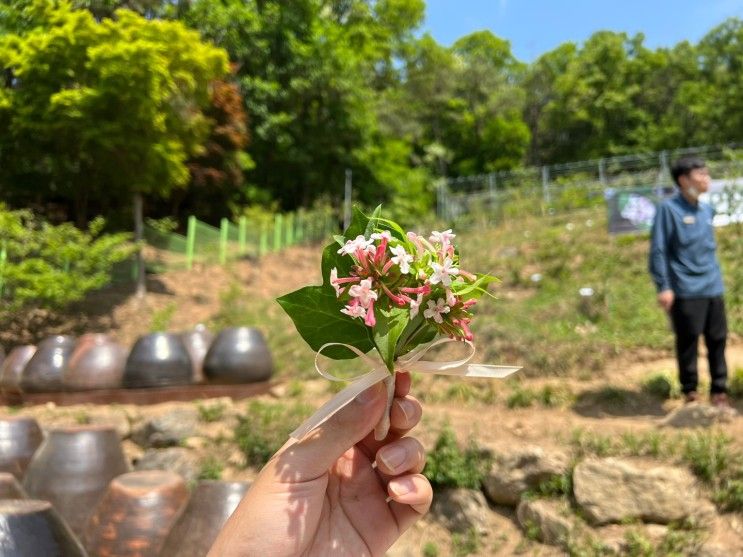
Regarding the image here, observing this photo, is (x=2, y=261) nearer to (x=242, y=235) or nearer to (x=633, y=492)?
(x=242, y=235)

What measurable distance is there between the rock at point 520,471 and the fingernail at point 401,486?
3.53m

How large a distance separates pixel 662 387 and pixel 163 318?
28.4ft

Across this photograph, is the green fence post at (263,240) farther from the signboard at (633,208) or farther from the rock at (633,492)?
the rock at (633,492)

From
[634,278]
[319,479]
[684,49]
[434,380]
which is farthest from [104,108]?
[684,49]

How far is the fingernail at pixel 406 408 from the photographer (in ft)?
4.30

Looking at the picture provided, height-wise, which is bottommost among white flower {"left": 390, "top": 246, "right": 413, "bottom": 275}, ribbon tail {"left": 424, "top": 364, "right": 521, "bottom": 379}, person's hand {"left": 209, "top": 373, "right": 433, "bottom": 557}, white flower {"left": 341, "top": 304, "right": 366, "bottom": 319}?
person's hand {"left": 209, "top": 373, "right": 433, "bottom": 557}

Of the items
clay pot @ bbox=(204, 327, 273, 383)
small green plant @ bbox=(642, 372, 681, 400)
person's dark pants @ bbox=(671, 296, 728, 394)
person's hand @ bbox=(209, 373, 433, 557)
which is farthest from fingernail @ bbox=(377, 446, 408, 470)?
clay pot @ bbox=(204, 327, 273, 383)

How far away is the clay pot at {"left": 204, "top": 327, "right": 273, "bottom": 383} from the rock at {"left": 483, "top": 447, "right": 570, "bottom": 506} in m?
3.40

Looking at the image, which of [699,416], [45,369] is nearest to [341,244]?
[699,416]

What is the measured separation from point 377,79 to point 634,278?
22.2 m

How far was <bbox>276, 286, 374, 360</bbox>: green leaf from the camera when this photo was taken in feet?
4.15

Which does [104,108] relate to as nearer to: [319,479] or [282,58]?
[282,58]

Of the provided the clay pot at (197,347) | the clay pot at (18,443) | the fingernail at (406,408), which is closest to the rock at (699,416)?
the fingernail at (406,408)

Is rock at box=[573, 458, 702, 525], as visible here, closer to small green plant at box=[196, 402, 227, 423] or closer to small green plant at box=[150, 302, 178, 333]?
small green plant at box=[196, 402, 227, 423]
